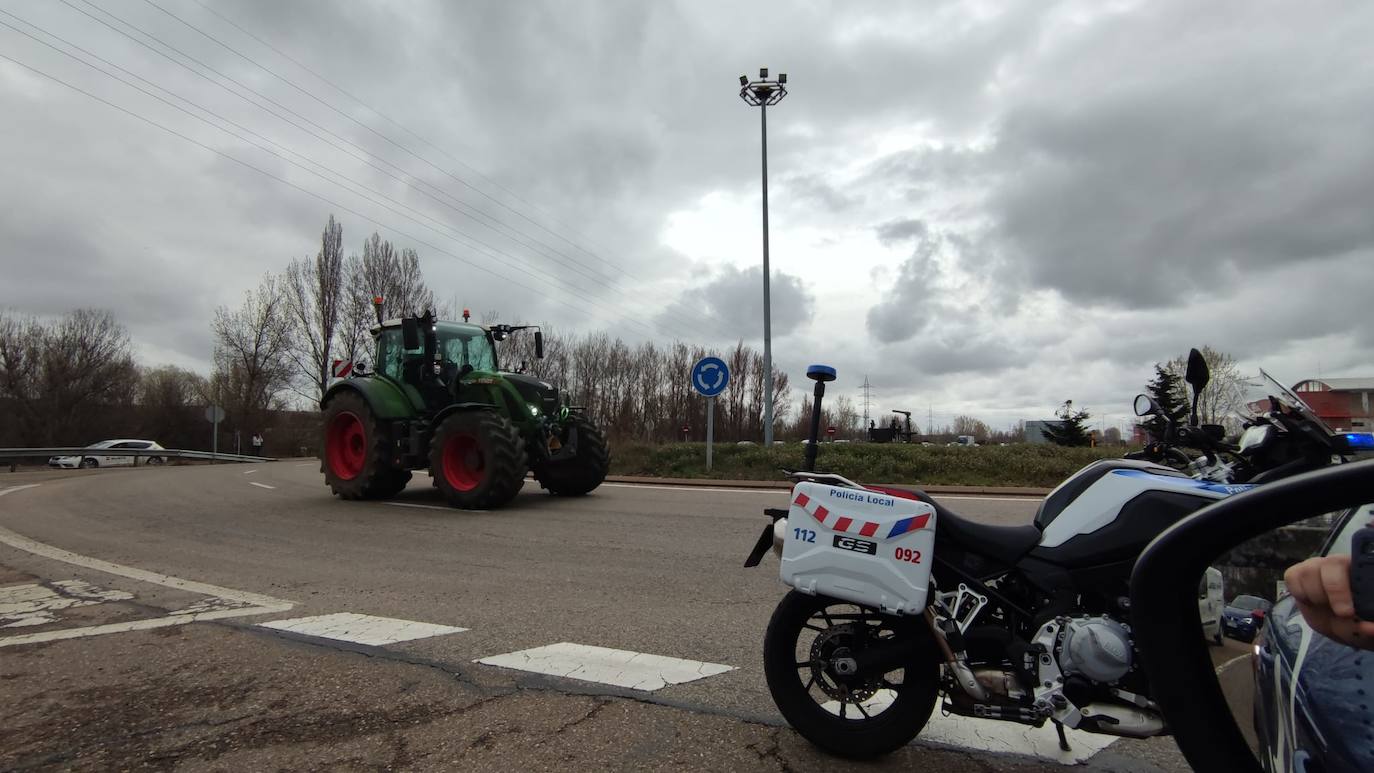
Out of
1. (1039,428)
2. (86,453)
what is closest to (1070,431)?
(1039,428)

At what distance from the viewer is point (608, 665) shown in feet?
11.9

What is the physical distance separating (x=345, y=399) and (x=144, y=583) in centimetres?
553

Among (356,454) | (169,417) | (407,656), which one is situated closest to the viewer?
(407,656)

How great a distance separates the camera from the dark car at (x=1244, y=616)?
140cm

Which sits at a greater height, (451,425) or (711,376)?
(711,376)

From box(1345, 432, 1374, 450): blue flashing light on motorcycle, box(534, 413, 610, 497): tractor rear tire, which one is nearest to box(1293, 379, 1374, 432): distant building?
box(1345, 432, 1374, 450): blue flashing light on motorcycle

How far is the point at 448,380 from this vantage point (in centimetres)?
1082

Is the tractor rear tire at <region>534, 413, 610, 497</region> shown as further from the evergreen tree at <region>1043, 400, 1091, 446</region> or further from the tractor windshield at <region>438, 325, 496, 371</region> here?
the evergreen tree at <region>1043, 400, 1091, 446</region>

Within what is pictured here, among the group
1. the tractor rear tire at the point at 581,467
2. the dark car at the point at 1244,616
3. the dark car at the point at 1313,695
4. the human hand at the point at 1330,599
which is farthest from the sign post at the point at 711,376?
the human hand at the point at 1330,599

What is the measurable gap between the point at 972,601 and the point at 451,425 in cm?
820

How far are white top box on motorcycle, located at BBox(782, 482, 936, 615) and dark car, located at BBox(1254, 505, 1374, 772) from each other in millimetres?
1246

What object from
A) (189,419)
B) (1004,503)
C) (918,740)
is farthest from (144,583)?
(189,419)

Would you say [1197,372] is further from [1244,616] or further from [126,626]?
[126,626]

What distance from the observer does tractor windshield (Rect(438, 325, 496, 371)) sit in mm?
10898
